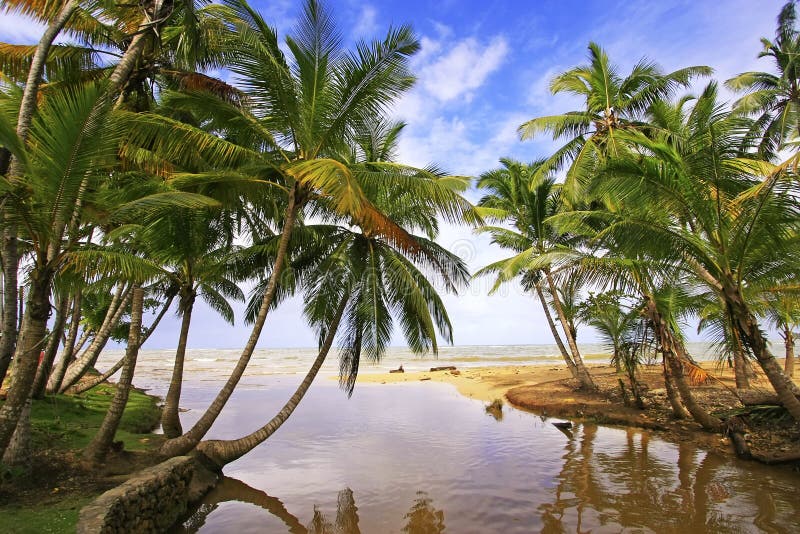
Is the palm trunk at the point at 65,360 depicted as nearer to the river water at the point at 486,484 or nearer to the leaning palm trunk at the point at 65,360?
the leaning palm trunk at the point at 65,360

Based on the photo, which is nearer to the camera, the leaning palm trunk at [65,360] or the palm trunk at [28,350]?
the palm trunk at [28,350]

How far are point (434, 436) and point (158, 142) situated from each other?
9007mm

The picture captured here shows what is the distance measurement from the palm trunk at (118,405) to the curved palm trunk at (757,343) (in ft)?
33.5

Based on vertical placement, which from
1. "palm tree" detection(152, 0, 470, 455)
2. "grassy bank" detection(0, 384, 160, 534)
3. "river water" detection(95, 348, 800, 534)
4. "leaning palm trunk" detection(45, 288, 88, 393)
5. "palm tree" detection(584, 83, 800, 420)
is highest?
"palm tree" detection(152, 0, 470, 455)

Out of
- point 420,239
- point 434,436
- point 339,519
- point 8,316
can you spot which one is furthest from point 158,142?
point 434,436

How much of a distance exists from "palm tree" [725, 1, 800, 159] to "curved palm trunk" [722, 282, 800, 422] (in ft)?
33.8

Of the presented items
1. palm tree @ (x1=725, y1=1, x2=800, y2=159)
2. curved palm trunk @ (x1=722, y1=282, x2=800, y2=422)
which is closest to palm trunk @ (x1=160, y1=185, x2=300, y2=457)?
curved palm trunk @ (x1=722, y1=282, x2=800, y2=422)

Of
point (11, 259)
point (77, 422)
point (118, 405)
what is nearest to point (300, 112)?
point (11, 259)

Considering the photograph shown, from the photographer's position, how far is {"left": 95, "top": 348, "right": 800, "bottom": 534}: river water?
572 centimetres

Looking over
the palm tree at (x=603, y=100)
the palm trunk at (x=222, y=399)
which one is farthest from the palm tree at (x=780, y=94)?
the palm trunk at (x=222, y=399)

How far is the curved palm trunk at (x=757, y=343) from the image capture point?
695 cm

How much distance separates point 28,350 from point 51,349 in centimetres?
490

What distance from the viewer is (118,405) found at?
23.6 ft

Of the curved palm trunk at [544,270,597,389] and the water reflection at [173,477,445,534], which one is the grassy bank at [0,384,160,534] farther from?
the curved palm trunk at [544,270,597,389]
